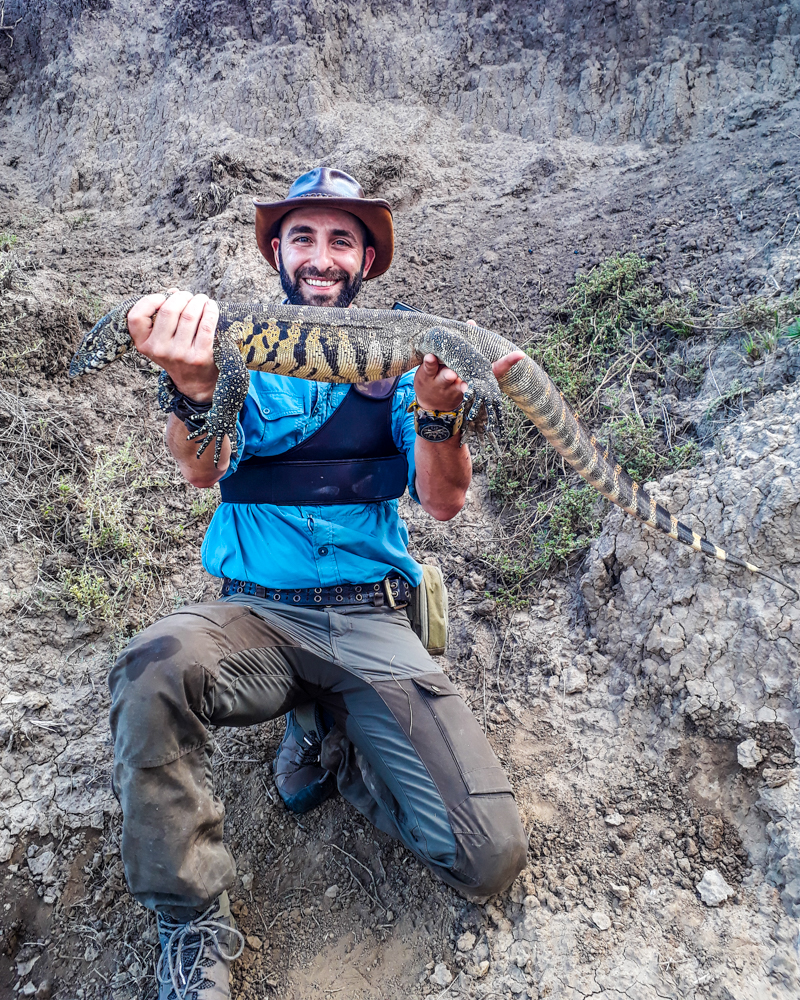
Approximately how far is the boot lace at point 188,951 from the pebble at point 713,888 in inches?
78.2

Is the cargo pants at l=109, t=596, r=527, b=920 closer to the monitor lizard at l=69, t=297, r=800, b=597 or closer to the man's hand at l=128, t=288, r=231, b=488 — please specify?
the monitor lizard at l=69, t=297, r=800, b=597

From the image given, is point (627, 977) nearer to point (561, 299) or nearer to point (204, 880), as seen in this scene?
point (204, 880)

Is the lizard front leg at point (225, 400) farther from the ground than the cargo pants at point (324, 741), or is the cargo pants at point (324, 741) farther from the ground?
the lizard front leg at point (225, 400)

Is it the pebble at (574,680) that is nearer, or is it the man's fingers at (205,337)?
the man's fingers at (205,337)

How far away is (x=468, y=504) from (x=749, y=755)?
2.53 meters

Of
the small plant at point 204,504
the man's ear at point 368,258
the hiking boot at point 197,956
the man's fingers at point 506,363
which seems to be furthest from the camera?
the small plant at point 204,504

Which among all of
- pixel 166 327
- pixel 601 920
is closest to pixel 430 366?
pixel 166 327

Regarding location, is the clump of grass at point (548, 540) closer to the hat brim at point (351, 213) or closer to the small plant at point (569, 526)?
the small plant at point (569, 526)

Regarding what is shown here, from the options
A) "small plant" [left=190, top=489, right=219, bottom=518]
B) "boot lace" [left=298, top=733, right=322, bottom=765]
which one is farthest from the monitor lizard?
"small plant" [left=190, top=489, right=219, bottom=518]

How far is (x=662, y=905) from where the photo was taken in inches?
101

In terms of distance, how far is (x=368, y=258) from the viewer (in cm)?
422

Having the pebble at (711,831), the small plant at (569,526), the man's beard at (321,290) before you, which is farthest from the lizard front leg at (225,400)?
the pebble at (711,831)

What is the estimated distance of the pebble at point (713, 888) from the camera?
99.2 inches

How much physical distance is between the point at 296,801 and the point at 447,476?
191cm
